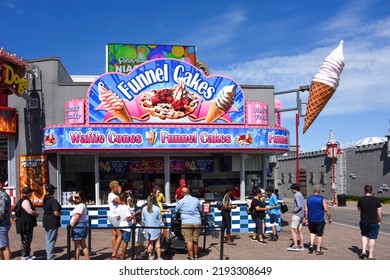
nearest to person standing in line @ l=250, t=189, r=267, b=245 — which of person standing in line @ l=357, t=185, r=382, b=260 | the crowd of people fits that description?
the crowd of people

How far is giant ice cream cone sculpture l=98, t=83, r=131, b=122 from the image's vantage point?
13.0m

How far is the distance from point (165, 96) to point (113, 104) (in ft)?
5.64

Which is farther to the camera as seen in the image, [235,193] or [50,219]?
[235,193]

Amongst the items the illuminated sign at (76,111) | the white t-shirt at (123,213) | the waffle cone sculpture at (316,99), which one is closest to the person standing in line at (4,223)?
the white t-shirt at (123,213)

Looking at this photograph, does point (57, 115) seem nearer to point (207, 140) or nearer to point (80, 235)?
point (207, 140)

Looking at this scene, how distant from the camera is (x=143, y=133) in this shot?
12.5 meters

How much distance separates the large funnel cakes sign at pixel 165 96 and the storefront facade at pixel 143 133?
0.03 meters

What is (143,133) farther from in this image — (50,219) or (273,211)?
(50,219)

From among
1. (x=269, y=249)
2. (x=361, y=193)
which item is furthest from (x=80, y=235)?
(x=361, y=193)

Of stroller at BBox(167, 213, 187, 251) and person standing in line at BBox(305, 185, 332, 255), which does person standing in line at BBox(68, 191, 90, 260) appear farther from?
person standing in line at BBox(305, 185, 332, 255)

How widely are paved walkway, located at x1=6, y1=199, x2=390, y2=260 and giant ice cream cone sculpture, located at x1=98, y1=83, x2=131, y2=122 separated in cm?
371

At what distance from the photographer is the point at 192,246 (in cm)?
831

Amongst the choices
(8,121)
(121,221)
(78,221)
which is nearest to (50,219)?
(78,221)

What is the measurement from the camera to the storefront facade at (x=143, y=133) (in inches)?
493
